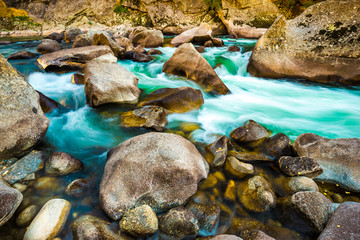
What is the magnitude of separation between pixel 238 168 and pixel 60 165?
2575 mm

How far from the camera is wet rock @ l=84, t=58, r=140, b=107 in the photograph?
4.40m

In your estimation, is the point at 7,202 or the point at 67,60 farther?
the point at 67,60

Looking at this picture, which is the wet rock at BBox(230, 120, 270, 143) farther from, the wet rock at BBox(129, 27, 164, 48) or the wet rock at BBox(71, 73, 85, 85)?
the wet rock at BBox(129, 27, 164, 48)

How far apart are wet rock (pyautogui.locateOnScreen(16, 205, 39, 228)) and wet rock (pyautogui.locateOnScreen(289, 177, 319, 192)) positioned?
10.5 feet

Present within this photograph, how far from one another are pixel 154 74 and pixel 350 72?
6.40m

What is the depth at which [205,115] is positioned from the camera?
4621 mm

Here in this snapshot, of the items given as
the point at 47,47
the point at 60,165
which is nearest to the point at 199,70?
the point at 60,165

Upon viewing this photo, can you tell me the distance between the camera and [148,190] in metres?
2.22

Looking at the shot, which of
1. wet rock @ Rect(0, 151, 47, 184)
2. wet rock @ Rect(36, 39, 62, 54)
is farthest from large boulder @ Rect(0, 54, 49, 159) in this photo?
wet rock @ Rect(36, 39, 62, 54)

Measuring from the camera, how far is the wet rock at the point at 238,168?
9.42ft

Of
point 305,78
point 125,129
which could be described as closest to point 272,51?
point 305,78

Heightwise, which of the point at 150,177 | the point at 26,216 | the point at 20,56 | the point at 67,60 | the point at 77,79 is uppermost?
the point at 67,60

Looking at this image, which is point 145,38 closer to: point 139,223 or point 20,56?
point 20,56

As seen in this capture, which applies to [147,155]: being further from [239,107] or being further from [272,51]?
[272,51]
